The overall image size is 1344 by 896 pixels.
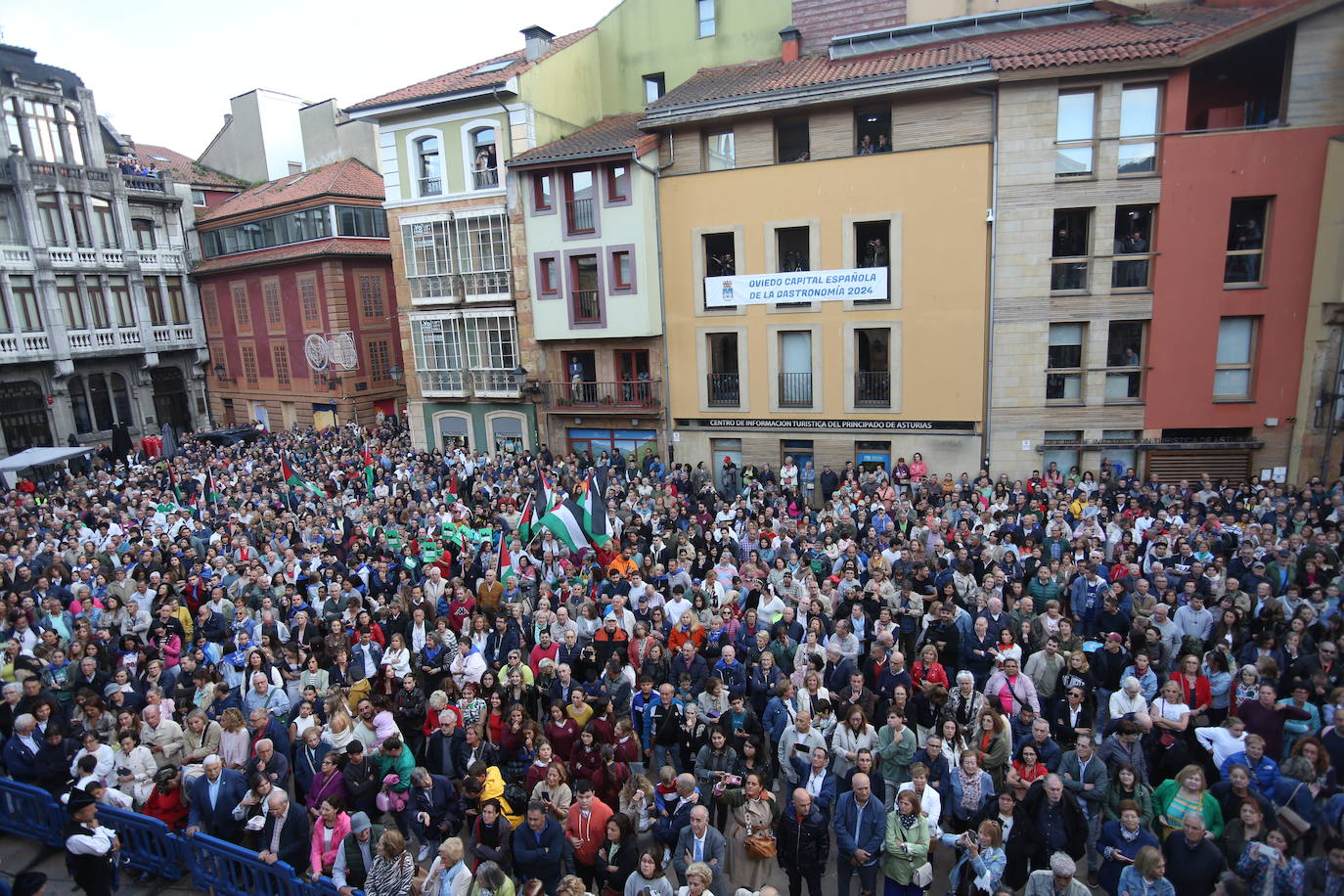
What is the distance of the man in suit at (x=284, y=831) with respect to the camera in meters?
6.93

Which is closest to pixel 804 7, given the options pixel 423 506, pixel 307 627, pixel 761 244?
pixel 761 244

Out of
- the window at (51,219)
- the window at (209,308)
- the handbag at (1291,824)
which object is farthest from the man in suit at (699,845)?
the window at (209,308)

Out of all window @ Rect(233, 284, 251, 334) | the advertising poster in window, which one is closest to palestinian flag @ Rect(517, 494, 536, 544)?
the advertising poster in window

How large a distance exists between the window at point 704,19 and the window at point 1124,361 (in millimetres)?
16000

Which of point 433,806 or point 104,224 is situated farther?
point 104,224

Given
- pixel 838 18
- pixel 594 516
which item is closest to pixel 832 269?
pixel 838 18

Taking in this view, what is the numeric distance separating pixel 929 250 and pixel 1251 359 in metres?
7.94

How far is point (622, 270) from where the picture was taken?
22.9 metres

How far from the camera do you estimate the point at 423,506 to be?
16.4 meters

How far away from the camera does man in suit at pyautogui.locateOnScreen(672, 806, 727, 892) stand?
6348 mm

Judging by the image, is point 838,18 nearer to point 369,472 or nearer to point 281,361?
point 369,472

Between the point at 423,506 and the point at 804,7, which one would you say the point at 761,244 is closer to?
the point at 804,7

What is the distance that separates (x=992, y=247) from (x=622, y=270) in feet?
34.0

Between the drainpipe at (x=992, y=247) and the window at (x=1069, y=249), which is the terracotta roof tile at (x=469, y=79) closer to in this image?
the drainpipe at (x=992, y=247)
